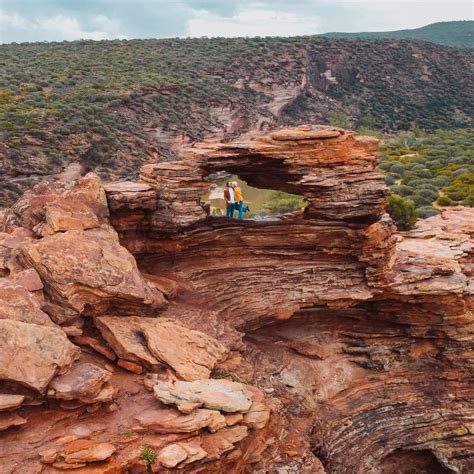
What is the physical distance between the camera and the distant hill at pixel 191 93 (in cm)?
4484

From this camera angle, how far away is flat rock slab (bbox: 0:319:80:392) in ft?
31.0

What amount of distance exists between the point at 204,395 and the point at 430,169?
158ft

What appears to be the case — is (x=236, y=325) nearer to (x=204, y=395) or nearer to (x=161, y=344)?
(x=161, y=344)

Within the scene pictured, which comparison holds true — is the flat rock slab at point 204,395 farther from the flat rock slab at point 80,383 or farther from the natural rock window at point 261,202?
the natural rock window at point 261,202

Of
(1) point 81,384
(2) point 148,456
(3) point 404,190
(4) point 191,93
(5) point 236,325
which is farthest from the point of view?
(4) point 191,93

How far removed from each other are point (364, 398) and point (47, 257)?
10.3 metres

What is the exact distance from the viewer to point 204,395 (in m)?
10.8

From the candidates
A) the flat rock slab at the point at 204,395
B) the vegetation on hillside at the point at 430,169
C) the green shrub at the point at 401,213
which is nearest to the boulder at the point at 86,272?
the flat rock slab at the point at 204,395

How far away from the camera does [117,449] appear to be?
9.60 meters

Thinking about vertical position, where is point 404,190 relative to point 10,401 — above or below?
above

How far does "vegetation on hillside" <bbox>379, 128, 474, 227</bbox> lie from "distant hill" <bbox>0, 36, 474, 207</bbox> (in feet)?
40.1

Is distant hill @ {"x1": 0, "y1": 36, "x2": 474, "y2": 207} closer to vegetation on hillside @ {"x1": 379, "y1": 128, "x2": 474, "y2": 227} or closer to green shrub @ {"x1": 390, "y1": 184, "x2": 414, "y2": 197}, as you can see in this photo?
vegetation on hillside @ {"x1": 379, "y1": 128, "x2": 474, "y2": 227}

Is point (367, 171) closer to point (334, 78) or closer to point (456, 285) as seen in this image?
point (456, 285)

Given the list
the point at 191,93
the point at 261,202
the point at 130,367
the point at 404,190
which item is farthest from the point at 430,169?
the point at 130,367
